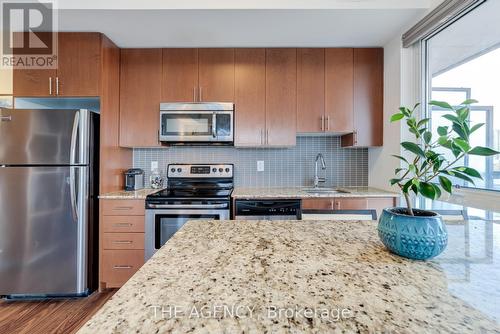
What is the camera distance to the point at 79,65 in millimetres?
2174

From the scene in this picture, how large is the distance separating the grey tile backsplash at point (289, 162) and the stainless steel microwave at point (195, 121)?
1.20ft

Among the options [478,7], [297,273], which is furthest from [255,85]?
[297,273]

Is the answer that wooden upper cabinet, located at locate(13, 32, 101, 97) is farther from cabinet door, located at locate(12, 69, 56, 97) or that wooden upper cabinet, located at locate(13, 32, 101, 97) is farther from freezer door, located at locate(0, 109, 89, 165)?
freezer door, located at locate(0, 109, 89, 165)

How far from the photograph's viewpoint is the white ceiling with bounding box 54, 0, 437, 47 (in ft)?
6.06

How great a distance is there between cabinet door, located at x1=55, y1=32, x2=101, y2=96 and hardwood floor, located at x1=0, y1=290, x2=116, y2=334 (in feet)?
5.91

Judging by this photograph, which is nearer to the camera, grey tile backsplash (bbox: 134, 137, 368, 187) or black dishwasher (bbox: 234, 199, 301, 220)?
black dishwasher (bbox: 234, 199, 301, 220)

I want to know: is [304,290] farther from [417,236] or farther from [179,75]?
[179,75]

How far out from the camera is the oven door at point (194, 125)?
2430 mm

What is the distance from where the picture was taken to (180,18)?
1.97 metres

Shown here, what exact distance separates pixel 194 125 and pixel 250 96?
2.12ft

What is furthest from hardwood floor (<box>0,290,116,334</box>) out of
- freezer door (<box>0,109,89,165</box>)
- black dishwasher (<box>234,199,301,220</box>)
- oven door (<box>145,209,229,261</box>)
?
black dishwasher (<box>234,199,301,220</box>)

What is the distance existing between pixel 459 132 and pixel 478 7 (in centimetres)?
165

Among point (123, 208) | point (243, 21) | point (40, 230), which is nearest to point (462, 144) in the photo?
point (243, 21)

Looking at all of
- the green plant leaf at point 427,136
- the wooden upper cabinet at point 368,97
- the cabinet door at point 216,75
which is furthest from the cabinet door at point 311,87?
the green plant leaf at point 427,136
